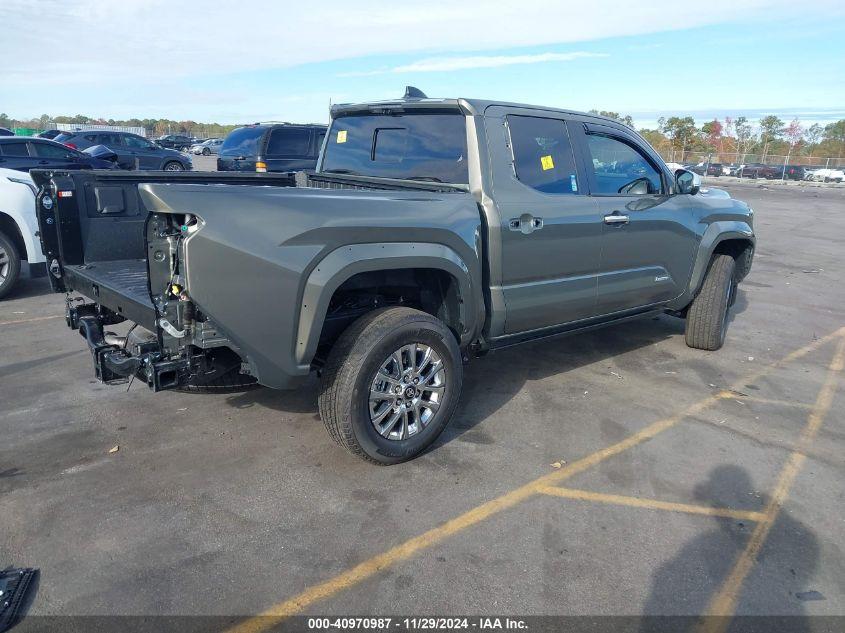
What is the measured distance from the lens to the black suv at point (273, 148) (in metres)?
12.0

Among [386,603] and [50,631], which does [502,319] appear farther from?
[50,631]

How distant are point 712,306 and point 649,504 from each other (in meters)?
3.08

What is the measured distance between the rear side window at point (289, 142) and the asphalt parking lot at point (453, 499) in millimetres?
7503

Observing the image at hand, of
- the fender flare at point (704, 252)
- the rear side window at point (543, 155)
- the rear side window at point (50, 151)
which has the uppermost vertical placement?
the rear side window at point (543, 155)

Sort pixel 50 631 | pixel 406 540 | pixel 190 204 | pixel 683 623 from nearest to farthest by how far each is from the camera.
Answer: pixel 50 631
pixel 683 623
pixel 190 204
pixel 406 540

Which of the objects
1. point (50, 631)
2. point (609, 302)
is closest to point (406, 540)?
point (50, 631)

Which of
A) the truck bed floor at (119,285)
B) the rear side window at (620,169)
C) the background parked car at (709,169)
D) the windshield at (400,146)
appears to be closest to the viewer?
the truck bed floor at (119,285)

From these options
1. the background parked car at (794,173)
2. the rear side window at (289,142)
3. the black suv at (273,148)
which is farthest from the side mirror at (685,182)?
the background parked car at (794,173)

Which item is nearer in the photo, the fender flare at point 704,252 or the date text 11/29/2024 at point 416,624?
the date text 11/29/2024 at point 416,624

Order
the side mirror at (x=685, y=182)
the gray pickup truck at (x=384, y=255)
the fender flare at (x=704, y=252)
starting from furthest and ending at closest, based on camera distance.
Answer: the fender flare at (x=704, y=252) < the side mirror at (x=685, y=182) < the gray pickup truck at (x=384, y=255)

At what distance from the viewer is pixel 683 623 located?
254cm

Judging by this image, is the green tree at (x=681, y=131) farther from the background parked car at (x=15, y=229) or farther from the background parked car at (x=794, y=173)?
the background parked car at (x=15, y=229)

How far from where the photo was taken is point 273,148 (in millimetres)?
12086

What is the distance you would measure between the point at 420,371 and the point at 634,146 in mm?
2727
